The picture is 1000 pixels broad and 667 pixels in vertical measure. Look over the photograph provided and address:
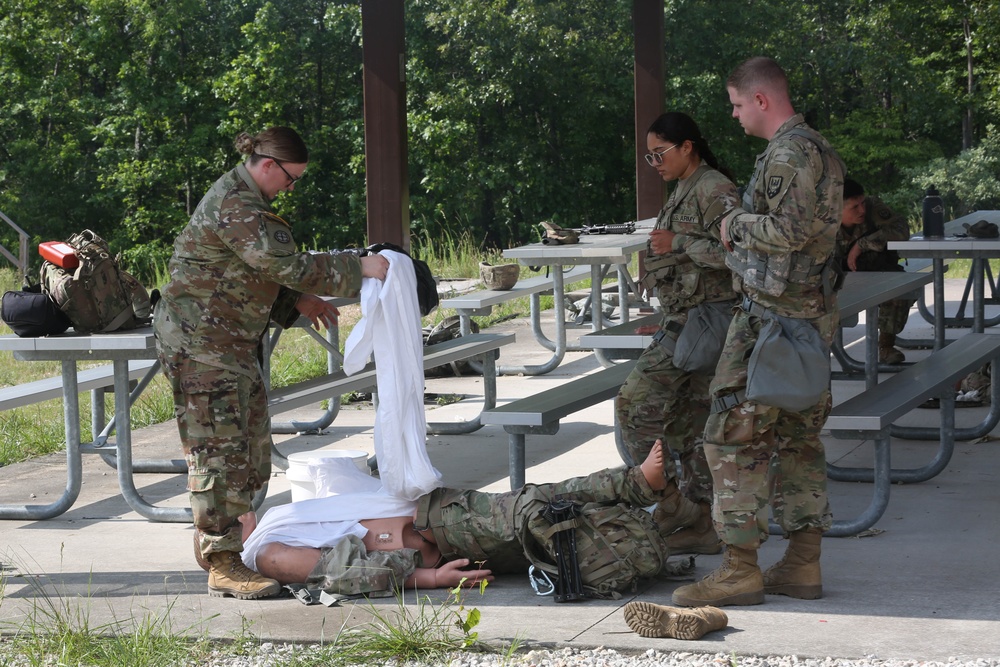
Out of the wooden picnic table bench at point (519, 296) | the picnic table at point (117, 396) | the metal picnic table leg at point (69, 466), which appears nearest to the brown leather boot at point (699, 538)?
the picnic table at point (117, 396)

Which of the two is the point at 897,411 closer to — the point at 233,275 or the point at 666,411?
the point at 666,411

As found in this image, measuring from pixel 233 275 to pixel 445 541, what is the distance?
1.18 metres

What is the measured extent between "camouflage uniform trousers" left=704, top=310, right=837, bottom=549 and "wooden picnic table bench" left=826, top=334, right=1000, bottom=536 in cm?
72

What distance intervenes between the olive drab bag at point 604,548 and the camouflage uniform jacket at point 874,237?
172 inches

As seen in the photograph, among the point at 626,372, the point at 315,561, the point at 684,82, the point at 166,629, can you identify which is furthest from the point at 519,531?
the point at 684,82

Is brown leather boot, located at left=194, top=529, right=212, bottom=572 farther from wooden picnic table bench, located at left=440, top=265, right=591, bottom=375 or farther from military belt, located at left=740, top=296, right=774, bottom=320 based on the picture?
wooden picnic table bench, located at left=440, top=265, right=591, bottom=375

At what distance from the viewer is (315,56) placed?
28.4 metres

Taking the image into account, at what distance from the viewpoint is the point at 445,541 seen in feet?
14.6

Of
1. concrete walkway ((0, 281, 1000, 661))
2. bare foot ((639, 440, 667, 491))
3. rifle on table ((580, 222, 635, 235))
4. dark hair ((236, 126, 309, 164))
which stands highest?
dark hair ((236, 126, 309, 164))

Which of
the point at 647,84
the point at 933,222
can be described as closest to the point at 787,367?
the point at 933,222

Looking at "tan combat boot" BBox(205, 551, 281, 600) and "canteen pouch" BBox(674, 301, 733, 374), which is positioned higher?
"canteen pouch" BBox(674, 301, 733, 374)

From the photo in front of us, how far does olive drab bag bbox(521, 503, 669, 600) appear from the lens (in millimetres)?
4285

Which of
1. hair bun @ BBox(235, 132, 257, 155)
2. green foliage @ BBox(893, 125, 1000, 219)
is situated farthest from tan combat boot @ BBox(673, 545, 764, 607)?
green foliage @ BBox(893, 125, 1000, 219)

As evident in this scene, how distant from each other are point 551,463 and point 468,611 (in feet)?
8.48
